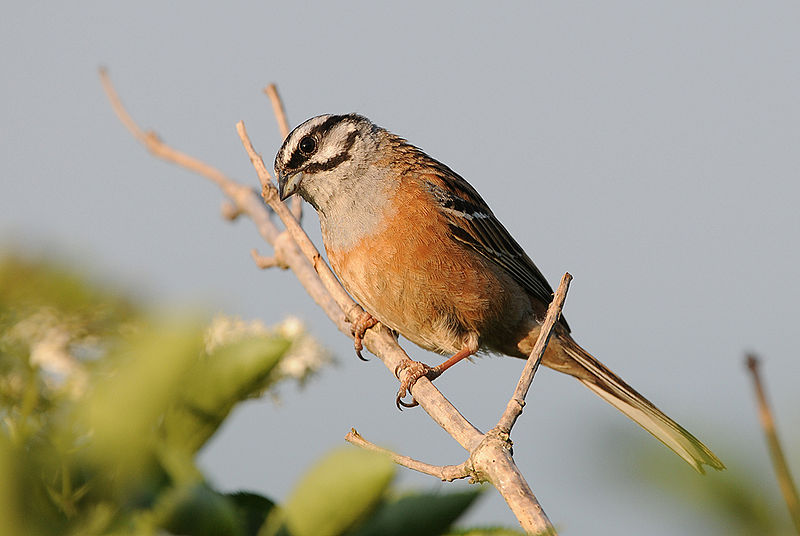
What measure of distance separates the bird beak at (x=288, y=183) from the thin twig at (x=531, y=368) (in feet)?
7.68

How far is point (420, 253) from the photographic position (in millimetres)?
4781

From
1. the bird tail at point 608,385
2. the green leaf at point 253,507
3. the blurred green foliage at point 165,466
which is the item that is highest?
the blurred green foliage at point 165,466

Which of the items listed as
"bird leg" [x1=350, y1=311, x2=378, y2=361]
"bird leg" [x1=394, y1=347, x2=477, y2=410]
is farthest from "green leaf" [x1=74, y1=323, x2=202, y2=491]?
"bird leg" [x1=350, y1=311, x2=378, y2=361]

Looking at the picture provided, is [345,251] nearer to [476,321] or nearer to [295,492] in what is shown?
[476,321]

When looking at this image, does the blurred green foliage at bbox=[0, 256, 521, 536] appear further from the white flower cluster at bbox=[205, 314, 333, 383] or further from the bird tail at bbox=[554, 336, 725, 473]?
the bird tail at bbox=[554, 336, 725, 473]

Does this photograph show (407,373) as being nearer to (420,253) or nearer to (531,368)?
(420,253)

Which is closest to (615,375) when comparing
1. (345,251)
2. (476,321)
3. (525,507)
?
(476,321)

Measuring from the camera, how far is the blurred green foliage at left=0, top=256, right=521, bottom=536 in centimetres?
117

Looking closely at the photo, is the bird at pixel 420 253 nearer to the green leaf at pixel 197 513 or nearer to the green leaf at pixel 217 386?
the green leaf at pixel 217 386

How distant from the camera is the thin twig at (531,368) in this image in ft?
9.03

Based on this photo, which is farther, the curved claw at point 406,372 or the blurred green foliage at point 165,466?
the curved claw at point 406,372

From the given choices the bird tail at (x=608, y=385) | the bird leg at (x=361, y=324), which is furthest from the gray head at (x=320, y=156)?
the bird tail at (x=608, y=385)

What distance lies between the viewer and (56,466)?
4.03 feet

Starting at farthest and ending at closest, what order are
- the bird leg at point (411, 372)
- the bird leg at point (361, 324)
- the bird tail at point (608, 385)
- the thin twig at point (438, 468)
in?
1. the bird tail at point (608, 385)
2. the bird leg at point (361, 324)
3. the bird leg at point (411, 372)
4. the thin twig at point (438, 468)
